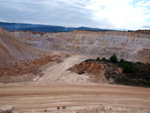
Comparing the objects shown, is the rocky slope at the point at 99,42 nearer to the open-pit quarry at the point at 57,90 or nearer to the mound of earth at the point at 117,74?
the open-pit quarry at the point at 57,90

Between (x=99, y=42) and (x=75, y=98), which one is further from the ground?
(x=99, y=42)

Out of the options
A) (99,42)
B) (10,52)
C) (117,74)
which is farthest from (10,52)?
(99,42)

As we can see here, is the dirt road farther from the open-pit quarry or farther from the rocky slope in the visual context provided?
the rocky slope

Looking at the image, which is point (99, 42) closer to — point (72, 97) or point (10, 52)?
point (10, 52)

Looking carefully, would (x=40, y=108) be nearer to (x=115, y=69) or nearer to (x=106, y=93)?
(x=106, y=93)

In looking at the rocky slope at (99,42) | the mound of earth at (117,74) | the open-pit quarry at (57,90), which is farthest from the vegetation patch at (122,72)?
A: the rocky slope at (99,42)
